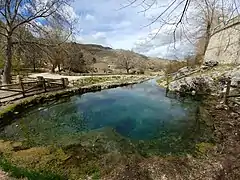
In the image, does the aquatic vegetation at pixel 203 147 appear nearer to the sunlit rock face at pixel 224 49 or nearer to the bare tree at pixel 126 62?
the sunlit rock face at pixel 224 49

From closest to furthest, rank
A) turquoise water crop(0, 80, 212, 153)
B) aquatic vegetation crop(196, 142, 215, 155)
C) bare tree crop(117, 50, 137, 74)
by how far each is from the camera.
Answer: aquatic vegetation crop(196, 142, 215, 155), turquoise water crop(0, 80, 212, 153), bare tree crop(117, 50, 137, 74)

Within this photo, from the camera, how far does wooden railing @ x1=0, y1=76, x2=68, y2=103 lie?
11742 millimetres

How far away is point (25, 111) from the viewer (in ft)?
35.2

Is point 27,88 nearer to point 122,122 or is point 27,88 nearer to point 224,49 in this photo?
point 122,122

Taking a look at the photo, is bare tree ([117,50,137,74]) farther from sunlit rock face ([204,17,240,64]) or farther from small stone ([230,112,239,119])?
small stone ([230,112,239,119])

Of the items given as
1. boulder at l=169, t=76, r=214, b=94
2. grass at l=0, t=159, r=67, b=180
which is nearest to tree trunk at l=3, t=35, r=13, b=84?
grass at l=0, t=159, r=67, b=180

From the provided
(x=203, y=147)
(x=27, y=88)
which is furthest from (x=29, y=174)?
(x=27, y=88)

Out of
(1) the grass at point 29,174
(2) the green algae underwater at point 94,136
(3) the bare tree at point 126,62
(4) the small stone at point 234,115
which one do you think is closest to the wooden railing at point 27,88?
(2) the green algae underwater at point 94,136

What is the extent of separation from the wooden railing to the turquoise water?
5.18 feet

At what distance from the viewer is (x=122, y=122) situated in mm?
9320

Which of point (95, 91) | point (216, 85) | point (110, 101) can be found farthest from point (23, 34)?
point (216, 85)

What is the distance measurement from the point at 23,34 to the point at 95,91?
7015mm

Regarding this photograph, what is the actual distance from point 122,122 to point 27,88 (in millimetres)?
8006

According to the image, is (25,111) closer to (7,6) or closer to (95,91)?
(95,91)
